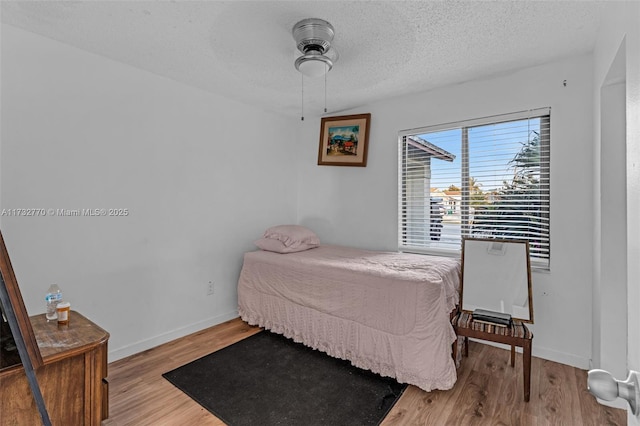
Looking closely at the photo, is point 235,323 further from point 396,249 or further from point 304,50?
point 304,50

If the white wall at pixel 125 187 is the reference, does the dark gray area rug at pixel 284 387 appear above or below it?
below

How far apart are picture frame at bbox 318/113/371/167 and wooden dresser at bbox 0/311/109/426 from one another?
2.80 m

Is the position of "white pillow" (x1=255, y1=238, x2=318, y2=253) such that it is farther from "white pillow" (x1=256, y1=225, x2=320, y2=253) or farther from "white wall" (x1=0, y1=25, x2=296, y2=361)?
"white wall" (x1=0, y1=25, x2=296, y2=361)

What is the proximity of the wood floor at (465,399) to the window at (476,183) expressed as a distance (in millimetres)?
918

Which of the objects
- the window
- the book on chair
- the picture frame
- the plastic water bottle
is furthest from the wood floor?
the picture frame

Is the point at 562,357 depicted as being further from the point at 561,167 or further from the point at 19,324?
the point at 19,324

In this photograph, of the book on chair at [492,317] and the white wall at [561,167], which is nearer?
the book on chair at [492,317]

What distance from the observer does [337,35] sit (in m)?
2.08

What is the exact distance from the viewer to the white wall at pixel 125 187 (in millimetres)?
2109

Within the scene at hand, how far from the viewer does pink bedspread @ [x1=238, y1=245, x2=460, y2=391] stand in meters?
2.06

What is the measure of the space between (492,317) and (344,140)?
2.36 meters

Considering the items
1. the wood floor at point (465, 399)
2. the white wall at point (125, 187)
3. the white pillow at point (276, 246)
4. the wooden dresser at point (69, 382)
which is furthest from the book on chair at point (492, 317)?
the white wall at point (125, 187)

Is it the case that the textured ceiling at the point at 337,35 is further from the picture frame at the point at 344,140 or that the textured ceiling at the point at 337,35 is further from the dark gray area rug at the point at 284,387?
the dark gray area rug at the point at 284,387

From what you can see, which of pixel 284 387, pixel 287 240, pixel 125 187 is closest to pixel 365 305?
pixel 284 387
